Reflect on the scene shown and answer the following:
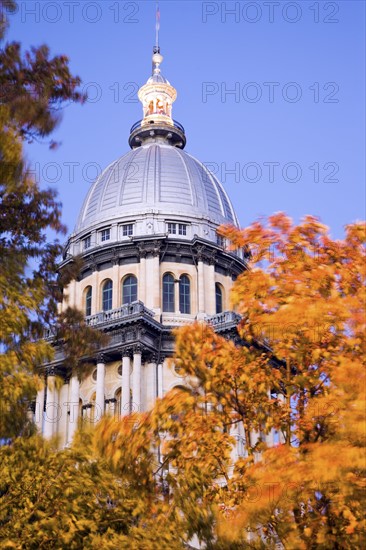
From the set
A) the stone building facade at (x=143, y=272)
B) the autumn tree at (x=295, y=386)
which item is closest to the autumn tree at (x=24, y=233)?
the autumn tree at (x=295, y=386)

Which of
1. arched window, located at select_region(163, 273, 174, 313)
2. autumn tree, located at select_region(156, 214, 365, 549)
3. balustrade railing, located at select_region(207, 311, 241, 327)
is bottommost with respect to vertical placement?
autumn tree, located at select_region(156, 214, 365, 549)

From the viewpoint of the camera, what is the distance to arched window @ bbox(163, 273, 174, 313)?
193 ft

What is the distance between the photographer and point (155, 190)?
63750 millimetres

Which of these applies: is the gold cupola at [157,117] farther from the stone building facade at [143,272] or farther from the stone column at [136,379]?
the stone column at [136,379]

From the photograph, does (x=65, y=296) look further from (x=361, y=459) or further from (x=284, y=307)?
(x=361, y=459)

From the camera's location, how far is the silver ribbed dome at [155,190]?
63188 millimetres

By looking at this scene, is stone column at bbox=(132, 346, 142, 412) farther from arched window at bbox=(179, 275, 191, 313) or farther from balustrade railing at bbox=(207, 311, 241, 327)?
arched window at bbox=(179, 275, 191, 313)

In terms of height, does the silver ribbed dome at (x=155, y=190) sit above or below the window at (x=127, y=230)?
above

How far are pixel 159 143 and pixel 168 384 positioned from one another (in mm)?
24201

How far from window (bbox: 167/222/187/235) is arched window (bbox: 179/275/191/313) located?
11.2 ft

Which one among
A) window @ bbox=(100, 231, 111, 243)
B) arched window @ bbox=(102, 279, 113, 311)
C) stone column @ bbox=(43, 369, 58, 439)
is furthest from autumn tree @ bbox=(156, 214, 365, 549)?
window @ bbox=(100, 231, 111, 243)

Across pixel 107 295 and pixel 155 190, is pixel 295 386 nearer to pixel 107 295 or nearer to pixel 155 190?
pixel 107 295

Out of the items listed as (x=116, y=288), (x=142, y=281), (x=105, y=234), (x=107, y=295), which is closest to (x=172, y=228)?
(x=105, y=234)

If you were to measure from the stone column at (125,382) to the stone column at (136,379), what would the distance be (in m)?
0.41
